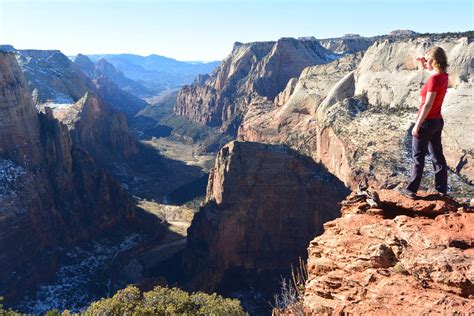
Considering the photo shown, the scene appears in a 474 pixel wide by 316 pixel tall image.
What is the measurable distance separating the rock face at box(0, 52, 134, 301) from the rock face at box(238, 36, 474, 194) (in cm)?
3856

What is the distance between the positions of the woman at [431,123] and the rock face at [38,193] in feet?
171

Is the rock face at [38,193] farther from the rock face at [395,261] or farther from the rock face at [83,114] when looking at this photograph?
the rock face at [395,261]

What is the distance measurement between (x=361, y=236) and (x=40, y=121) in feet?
232

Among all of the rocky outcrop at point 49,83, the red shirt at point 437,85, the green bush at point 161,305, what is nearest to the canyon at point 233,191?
the green bush at point 161,305

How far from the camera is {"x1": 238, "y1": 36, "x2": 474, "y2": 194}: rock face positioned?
57812mm

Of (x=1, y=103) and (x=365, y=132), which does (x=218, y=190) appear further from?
(x=1, y=103)

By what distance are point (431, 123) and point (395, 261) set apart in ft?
16.4

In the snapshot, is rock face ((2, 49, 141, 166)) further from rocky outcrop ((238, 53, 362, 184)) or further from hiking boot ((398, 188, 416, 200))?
hiking boot ((398, 188, 416, 200))

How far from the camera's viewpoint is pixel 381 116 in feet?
228

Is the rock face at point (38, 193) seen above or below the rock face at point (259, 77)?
below

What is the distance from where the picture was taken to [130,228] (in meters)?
75.6

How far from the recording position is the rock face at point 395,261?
36.4 feet

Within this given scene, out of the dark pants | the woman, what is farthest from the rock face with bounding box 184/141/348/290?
the woman

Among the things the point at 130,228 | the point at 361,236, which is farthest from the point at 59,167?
the point at 361,236
